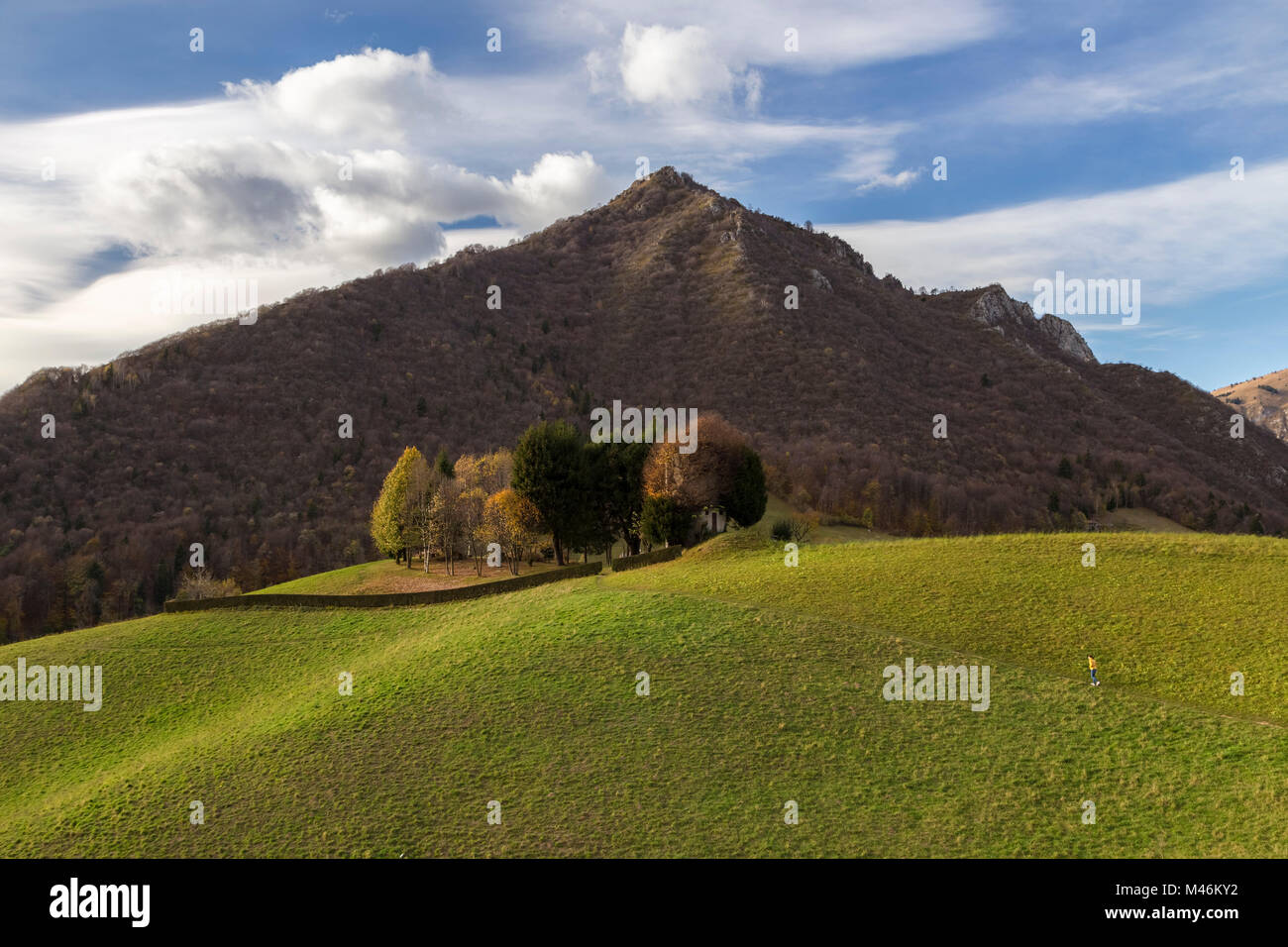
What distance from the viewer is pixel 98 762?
1217 inches

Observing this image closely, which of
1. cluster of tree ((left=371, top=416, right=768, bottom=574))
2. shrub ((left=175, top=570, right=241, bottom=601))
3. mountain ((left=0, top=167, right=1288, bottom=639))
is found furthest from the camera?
mountain ((left=0, top=167, right=1288, bottom=639))

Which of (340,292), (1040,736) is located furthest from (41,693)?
(340,292)

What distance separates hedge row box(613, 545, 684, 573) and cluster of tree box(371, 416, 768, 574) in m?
4.92

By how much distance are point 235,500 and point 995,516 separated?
112 metres

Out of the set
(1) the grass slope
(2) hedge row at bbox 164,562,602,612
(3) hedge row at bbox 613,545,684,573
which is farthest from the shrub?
(3) hedge row at bbox 613,545,684,573

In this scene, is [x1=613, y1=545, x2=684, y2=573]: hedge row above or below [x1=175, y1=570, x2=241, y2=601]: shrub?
above

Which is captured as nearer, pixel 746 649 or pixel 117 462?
pixel 746 649

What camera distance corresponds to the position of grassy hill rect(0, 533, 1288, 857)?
21719 millimetres

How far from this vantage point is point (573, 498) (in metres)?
66.2

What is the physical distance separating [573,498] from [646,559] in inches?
545

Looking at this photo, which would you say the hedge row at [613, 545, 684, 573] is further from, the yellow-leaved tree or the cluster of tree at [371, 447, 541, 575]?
the yellow-leaved tree

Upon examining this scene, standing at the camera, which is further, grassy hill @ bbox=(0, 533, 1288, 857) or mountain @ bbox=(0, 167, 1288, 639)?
mountain @ bbox=(0, 167, 1288, 639)

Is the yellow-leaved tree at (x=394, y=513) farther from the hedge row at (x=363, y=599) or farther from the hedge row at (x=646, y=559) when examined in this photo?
the hedge row at (x=646, y=559)
